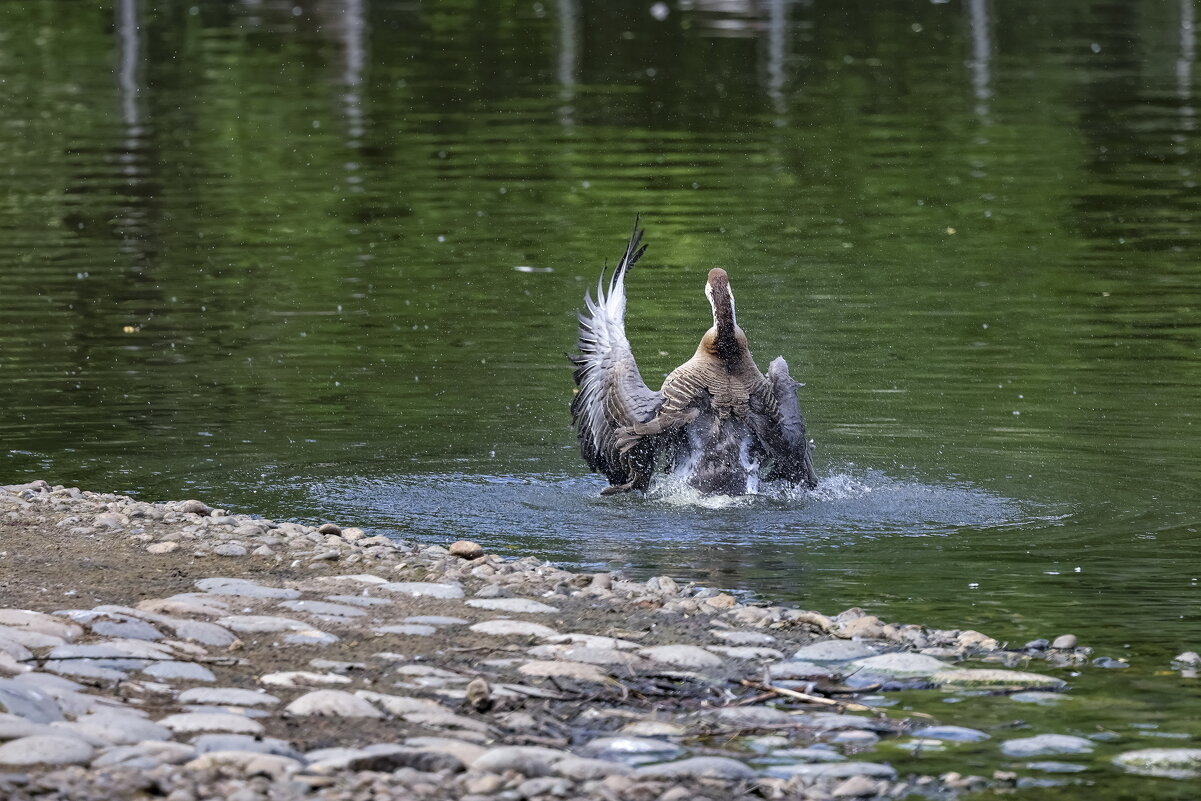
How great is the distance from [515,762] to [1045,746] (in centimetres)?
196

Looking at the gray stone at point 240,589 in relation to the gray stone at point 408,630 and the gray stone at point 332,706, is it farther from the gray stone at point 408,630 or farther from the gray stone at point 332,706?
the gray stone at point 332,706

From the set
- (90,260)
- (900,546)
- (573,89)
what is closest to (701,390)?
(900,546)

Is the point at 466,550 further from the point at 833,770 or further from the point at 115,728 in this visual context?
the point at 833,770

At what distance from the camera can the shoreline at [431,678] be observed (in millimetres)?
5945

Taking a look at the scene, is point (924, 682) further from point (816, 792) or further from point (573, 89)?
point (573, 89)

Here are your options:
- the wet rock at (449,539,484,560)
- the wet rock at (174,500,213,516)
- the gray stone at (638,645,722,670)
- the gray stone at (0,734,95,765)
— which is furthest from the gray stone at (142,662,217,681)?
the wet rock at (174,500,213,516)

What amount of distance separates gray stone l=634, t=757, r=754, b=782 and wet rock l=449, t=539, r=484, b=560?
330 centimetres

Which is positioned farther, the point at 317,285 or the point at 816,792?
the point at 317,285

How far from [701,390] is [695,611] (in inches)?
115

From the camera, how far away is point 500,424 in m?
13.3

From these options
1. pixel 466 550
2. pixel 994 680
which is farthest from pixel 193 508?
pixel 994 680

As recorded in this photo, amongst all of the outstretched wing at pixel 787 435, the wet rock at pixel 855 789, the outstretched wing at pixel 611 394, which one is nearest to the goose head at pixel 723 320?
the outstretched wing at pixel 787 435

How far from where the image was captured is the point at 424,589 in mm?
8469

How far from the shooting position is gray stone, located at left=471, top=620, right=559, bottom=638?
7750 mm
